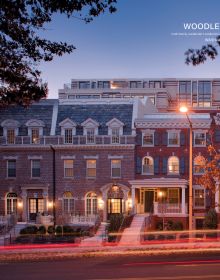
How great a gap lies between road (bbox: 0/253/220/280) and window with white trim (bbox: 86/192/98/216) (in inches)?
981

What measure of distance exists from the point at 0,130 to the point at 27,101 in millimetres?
36006

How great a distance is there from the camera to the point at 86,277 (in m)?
21.9

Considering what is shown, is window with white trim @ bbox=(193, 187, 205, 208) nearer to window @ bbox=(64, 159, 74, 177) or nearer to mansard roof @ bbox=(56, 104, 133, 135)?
mansard roof @ bbox=(56, 104, 133, 135)

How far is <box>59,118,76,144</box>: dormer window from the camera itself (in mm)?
55000

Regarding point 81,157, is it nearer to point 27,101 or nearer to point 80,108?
point 80,108

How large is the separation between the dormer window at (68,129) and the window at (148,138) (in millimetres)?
6078

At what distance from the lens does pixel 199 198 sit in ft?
176

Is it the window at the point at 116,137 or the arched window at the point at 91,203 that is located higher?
the window at the point at 116,137

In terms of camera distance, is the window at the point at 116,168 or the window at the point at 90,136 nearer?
the window at the point at 116,168

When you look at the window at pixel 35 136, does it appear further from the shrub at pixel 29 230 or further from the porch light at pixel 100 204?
the shrub at pixel 29 230

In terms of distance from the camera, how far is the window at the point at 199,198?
176 ft

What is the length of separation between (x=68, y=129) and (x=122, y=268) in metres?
31.8

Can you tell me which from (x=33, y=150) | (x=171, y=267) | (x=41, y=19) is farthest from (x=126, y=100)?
(x=41, y=19)

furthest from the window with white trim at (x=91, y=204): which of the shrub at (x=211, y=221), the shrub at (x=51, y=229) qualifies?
the shrub at (x=211, y=221)
